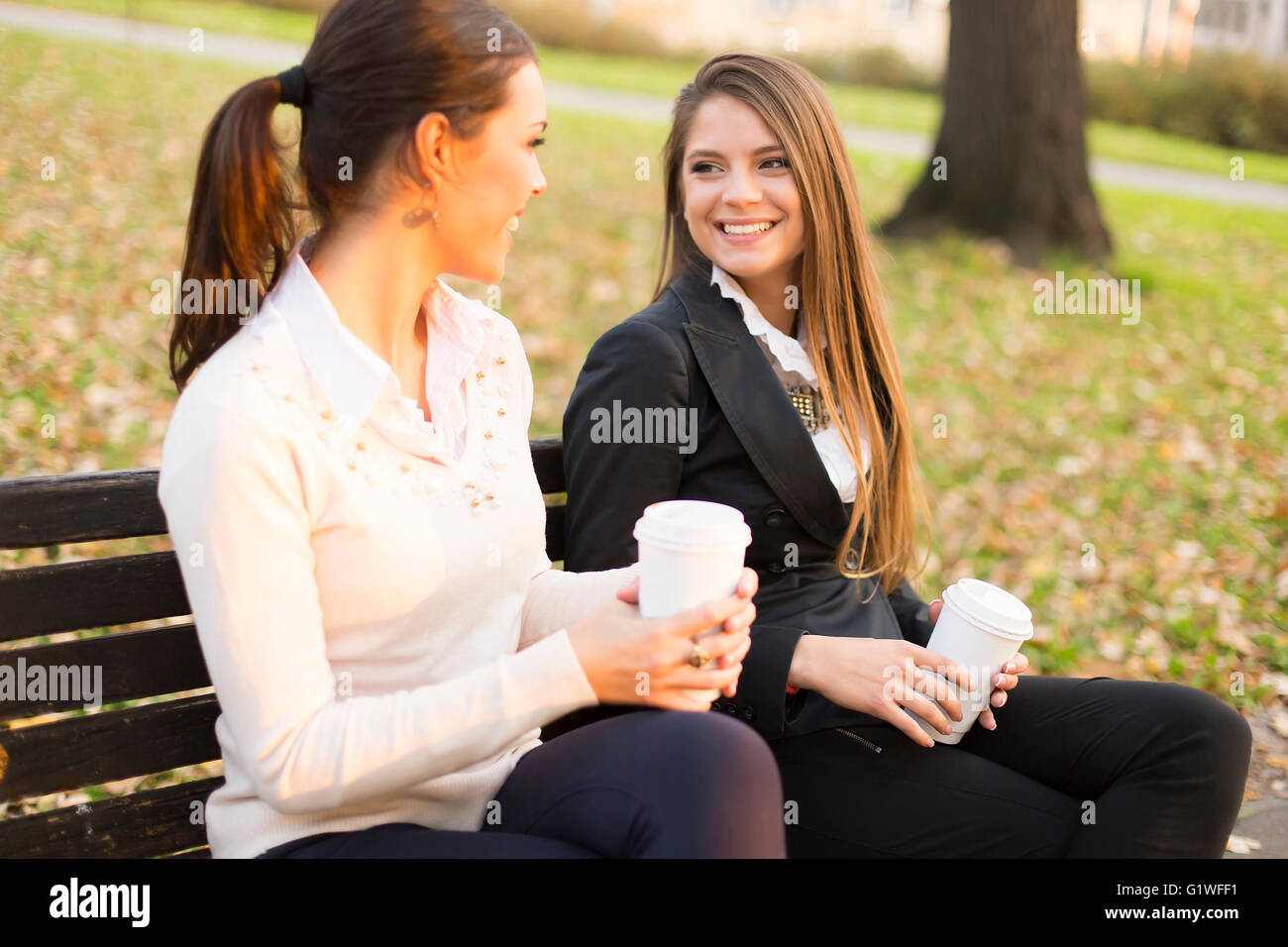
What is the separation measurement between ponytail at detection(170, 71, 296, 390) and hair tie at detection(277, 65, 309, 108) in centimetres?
1

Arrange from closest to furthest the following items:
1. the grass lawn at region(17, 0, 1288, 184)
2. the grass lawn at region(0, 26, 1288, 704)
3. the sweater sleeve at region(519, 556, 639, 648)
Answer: the sweater sleeve at region(519, 556, 639, 648), the grass lawn at region(0, 26, 1288, 704), the grass lawn at region(17, 0, 1288, 184)

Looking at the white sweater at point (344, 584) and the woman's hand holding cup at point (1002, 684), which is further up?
the white sweater at point (344, 584)

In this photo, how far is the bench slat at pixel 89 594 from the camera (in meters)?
1.96

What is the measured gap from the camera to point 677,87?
15727 millimetres

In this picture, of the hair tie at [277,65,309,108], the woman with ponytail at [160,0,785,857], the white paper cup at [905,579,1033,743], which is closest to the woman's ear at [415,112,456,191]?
the woman with ponytail at [160,0,785,857]

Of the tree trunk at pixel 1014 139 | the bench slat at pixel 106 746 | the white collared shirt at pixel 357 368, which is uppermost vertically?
the tree trunk at pixel 1014 139

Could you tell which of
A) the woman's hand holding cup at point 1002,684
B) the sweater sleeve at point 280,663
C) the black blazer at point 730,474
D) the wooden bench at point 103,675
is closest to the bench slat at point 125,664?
the wooden bench at point 103,675

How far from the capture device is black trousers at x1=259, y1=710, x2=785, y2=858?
5.49 ft

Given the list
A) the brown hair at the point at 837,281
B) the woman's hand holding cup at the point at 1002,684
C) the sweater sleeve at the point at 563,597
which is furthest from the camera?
the brown hair at the point at 837,281

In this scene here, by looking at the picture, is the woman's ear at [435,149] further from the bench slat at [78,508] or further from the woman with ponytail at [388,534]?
the bench slat at [78,508]

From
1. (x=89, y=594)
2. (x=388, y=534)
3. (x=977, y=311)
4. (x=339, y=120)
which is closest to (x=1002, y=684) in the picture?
(x=388, y=534)

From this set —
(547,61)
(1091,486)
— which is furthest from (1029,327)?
(547,61)

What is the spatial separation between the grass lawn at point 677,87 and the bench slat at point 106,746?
35.2 feet

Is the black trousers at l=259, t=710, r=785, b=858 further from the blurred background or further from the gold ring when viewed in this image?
the blurred background
